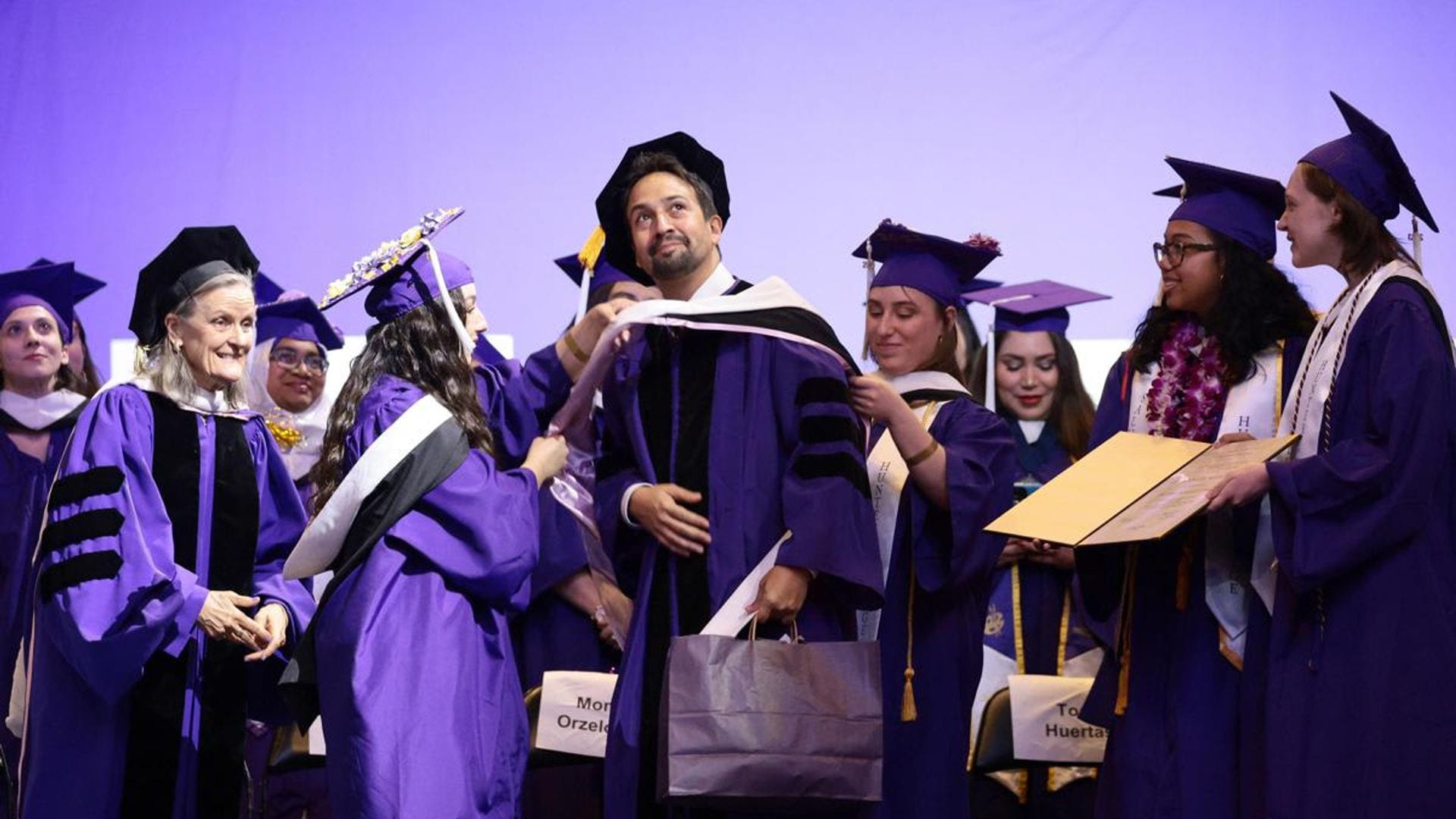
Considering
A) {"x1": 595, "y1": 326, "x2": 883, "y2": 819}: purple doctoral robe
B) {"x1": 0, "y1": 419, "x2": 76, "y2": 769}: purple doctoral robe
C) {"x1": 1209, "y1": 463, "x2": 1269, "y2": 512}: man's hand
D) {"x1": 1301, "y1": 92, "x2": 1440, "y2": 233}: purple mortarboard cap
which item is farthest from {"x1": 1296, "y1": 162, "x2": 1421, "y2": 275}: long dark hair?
{"x1": 0, "y1": 419, "x2": 76, "y2": 769}: purple doctoral robe

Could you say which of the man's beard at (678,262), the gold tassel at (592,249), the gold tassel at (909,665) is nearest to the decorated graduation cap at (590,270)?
the gold tassel at (592,249)

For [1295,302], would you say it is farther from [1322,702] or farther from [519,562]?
[519,562]

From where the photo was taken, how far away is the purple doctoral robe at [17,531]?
6258mm

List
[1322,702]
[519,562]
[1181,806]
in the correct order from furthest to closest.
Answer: [519,562], [1181,806], [1322,702]

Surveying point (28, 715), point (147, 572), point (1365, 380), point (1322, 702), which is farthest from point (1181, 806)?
point (28, 715)

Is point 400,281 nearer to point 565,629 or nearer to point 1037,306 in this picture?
point 565,629

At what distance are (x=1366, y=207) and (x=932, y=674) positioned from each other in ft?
5.32

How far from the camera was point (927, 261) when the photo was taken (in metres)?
5.09

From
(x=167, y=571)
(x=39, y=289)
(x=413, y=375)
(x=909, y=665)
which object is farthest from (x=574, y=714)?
(x=39, y=289)

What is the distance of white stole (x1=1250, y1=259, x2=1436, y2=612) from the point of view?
4070mm

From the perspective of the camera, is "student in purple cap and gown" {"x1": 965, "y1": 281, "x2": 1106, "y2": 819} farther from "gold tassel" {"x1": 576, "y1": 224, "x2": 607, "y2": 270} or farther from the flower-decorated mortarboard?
the flower-decorated mortarboard

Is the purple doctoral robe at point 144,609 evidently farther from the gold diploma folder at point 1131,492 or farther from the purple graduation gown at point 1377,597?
the purple graduation gown at point 1377,597

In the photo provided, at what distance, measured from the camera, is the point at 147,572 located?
4.31 meters

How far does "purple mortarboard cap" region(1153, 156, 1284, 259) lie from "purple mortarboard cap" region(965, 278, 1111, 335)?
61.9 inches
